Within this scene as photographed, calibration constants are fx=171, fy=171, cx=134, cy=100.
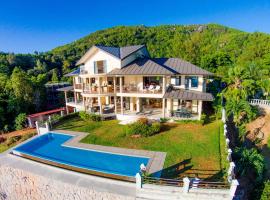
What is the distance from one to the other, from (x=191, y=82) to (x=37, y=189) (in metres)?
18.7

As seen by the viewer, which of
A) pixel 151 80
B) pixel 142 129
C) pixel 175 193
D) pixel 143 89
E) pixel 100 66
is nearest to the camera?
pixel 175 193

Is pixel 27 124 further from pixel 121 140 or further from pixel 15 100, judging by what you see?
pixel 121 140

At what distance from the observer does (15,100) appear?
29.6m

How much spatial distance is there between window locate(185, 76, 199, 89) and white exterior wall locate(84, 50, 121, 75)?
29.1ft

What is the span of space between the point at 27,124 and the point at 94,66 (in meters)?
15.3

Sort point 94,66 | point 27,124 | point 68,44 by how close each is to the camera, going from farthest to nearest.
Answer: point 68,44 → point 27,124 → point 94,66

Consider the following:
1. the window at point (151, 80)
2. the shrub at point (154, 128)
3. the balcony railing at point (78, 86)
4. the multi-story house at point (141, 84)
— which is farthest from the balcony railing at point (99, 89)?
the shrub at point (154, 128)

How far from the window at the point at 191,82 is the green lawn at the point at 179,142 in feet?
16.2

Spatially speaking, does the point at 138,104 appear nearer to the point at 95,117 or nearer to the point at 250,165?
the point at 95,117

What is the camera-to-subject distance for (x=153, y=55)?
56.8 meters

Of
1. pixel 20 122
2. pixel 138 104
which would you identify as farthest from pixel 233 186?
pixel 20 122

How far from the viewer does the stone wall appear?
10469mm

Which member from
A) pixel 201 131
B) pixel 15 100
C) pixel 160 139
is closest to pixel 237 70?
pixel 201 131

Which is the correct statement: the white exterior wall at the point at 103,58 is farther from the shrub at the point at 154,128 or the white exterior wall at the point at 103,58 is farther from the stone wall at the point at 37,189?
the stone wall at the point at 37,189
